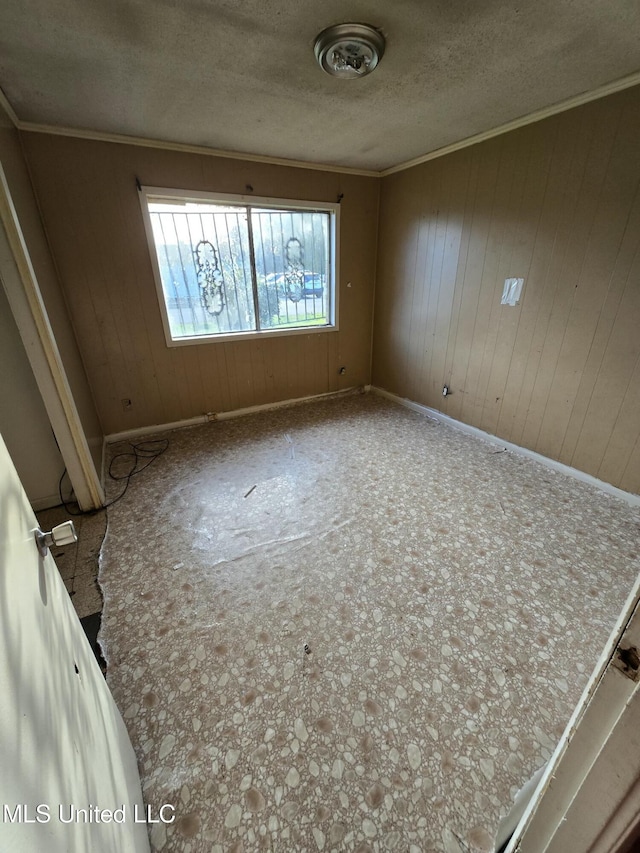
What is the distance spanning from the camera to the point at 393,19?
4.69ft

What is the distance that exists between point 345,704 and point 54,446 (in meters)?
2.22

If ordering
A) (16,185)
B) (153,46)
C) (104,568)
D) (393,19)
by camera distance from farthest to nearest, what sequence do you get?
(16,185), (104,568), (153,46), (393,19)

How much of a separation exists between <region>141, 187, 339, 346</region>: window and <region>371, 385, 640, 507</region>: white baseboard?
1.33 metres

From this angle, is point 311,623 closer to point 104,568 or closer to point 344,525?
point 344,525

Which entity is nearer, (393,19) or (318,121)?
(393,19)

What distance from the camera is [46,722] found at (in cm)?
52

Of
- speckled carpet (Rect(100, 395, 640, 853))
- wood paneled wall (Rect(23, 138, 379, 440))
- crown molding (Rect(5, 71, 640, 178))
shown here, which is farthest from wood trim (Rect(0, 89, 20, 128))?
speckled carpet (Rect(100, 395, 640, 853))

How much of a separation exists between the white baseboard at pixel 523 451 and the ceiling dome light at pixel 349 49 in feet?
8.74

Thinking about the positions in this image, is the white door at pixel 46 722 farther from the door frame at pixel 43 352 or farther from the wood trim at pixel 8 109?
the wood trim at pixel 8 109

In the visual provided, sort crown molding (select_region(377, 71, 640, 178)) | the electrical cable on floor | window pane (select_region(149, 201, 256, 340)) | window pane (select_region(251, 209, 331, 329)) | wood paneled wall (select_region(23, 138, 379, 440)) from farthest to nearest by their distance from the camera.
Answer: window pane (select_region(251, 209, 331, 329)) < window pane (select_region(149, 201, 256, 340)) < wood paneled wall (select_region(23, 138, 379, 440)) < the electrical cable on floor < crown molding (select_region(377, 71, 640, 178))

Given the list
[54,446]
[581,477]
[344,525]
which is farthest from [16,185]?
[581,477]

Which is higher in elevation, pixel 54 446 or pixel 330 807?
pixel 54 446

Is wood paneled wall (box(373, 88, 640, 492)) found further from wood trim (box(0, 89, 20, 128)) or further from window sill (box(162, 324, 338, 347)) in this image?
wood trim (box(0, 89, 20, 128))

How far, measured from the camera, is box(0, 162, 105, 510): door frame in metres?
1.70
